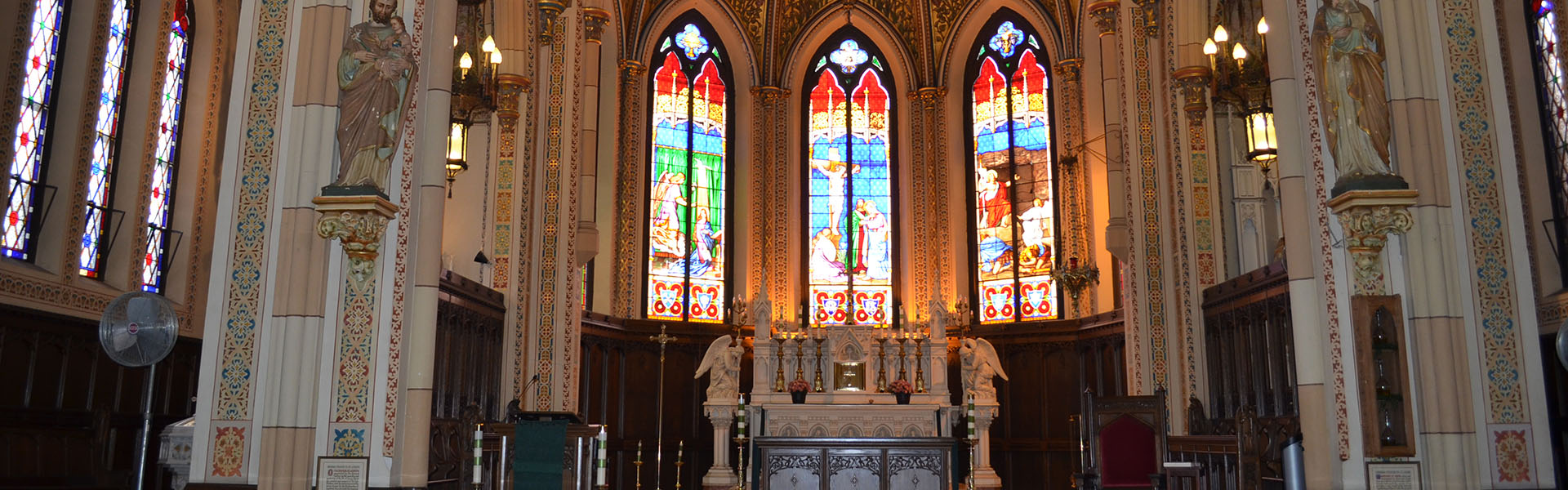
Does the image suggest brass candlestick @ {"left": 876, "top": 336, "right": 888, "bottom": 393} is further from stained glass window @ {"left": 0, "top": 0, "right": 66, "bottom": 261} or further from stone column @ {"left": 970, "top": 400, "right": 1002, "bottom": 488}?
stained glass window @ {"left": 0, "top": 0, "right": 66, "bottom": 261}

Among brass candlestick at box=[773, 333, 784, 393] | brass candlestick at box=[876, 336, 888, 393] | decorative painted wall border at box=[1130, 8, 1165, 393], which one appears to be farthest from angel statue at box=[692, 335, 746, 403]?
decorative painted wall border at box=[1130, 8, 1165, 393]

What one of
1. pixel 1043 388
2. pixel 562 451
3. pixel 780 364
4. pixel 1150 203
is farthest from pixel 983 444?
pixel 562 451

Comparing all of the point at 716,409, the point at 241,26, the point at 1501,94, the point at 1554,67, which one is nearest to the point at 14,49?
the point at 241,26

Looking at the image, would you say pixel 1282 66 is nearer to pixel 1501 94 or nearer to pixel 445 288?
pixel 1501 94

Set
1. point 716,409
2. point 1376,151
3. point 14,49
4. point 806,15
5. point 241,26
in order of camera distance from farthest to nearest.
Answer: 1. point 806,15
2. point 716,409
3. point 14,49
4. point 241,26
5. point 1376,151

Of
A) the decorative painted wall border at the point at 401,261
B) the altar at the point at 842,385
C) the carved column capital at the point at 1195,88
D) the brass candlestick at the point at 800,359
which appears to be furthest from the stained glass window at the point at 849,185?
the decorative painted wall border at the point at 401,261

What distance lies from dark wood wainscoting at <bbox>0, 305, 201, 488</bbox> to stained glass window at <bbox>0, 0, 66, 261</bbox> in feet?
3.17

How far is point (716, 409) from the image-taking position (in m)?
17.9

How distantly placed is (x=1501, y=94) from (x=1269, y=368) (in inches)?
190

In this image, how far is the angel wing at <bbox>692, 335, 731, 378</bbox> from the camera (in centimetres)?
1825

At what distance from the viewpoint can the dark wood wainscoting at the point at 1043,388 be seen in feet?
61.6

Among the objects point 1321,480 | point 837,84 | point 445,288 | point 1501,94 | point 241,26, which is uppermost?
point 837,84

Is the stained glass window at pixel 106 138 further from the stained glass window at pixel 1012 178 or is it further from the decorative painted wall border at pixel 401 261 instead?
the stained glass window at pixel 1012 178

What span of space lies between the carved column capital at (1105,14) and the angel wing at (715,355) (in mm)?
6852
